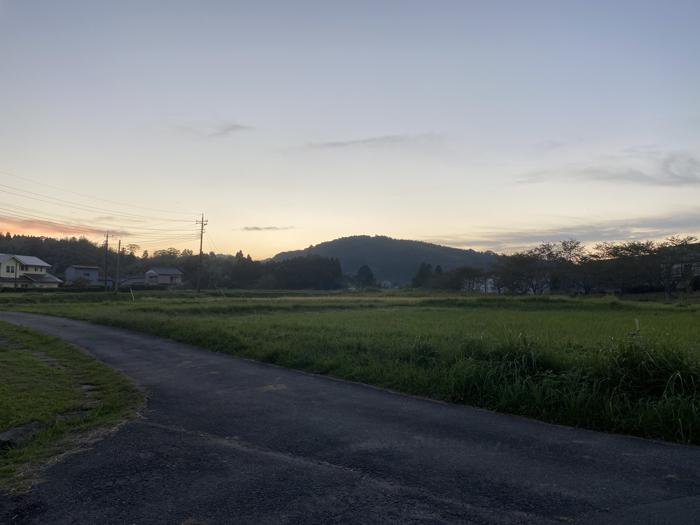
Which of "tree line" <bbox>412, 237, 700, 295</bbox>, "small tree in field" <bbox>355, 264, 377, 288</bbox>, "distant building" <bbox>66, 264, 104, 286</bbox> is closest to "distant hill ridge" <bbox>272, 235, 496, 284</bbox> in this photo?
"small tree in field" <bbox>355, 264, 377, 288</bbox>

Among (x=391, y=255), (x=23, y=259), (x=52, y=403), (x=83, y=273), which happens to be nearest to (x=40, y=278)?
(x=23, y=259)

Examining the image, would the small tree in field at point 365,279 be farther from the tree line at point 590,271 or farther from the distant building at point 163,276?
the distant building at point 163,276

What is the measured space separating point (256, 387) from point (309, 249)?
177 m

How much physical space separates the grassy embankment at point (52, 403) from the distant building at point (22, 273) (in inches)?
2440

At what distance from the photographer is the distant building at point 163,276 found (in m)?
86.6

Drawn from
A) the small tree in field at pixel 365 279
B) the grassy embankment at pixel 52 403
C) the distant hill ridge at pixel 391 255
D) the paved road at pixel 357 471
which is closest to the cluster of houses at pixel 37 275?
the small tree in field at pixel 365 279

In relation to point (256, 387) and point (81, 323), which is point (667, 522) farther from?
point (81, 323)

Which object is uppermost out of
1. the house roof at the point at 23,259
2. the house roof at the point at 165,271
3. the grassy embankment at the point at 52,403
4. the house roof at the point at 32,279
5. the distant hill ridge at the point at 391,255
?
the distant hill ridge at the point at 391,255

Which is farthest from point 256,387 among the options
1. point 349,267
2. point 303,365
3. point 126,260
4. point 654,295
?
point 349,267

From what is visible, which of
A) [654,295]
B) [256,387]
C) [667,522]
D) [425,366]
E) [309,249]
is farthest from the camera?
[309,249]

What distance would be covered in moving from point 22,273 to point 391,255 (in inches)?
4685

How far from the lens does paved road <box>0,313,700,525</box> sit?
12.0ft

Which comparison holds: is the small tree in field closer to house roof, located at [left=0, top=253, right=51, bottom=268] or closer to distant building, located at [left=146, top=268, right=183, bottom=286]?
distant building, located at [left=146, top=268, right=183, bottom=286]

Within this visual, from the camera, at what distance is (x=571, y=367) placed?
7.38 meters
